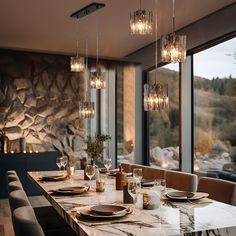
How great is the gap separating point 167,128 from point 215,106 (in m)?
1.39

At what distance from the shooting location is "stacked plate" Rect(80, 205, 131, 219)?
194 cm

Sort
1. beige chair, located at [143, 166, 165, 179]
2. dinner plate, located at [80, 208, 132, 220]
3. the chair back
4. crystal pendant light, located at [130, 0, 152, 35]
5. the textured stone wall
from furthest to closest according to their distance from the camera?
the textured stone wall < beige chair, located at [143, 166, 165, 179] < crystal pendant light, located at [130, 0, 152, 35] < the chair back < dinner plate, located at [80, 208, 132, 220]

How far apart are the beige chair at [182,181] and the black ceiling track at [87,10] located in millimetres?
2431

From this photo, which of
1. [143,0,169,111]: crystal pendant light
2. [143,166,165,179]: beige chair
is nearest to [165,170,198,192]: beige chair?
[143,166,165,179]: beige chair

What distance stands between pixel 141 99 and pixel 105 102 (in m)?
0.77

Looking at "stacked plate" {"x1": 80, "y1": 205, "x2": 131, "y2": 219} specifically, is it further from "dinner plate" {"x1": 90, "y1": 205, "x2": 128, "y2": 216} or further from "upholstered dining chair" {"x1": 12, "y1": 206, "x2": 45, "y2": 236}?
"upholstered dining chair" {"x1": 12, "y1": 206, "x2": 45, "y2": 236}

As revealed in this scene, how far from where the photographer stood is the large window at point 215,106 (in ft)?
17.1

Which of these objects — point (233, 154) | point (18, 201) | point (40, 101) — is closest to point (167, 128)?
point (233, 154)

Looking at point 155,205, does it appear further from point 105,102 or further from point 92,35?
point 105,102

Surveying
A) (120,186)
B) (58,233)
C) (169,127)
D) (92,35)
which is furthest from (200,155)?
(58,233)

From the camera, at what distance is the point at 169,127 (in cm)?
669

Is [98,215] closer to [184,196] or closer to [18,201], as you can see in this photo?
[18,201]

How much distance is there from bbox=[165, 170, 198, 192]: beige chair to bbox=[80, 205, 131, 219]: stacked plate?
56.5 inches

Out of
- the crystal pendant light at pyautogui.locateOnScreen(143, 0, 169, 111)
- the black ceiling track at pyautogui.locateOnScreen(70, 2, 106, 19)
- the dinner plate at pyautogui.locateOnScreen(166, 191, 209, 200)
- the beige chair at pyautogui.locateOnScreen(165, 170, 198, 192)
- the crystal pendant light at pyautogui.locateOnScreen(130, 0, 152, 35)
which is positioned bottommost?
the beige chair at pyautogui.locateOnScreen(165, 170, 198, 192)
